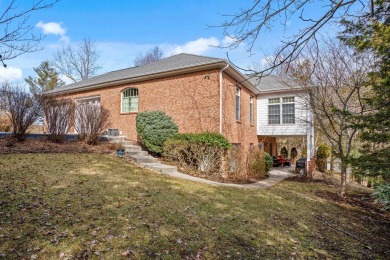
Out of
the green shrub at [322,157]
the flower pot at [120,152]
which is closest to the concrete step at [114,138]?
the flower pot at [120,152]

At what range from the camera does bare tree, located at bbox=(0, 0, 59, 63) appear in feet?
9.70

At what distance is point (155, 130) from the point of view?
1147 centimetres

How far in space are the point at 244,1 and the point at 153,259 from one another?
154 inches

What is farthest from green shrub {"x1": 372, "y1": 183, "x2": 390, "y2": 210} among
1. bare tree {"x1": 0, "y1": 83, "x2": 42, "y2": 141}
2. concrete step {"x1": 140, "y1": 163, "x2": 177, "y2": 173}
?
bare tree {"x1": 0, "y1": 83, "x2": 42, "y2": 141}

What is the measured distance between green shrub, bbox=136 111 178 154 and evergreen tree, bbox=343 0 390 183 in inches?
289

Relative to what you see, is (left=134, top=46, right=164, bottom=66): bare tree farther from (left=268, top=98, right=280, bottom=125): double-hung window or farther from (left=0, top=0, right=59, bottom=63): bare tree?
(left=0, top=0, right=59, bottom=63): bare tree

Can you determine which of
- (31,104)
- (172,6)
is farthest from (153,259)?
(31,104)

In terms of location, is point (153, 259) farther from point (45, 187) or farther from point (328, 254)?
point (45, 187)

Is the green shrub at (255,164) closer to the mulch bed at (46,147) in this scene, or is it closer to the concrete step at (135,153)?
the concrete step at (135,153)

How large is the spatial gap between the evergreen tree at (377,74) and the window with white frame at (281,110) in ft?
26.6

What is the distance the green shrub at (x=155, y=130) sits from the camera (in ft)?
37.4

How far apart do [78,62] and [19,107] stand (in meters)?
27.8

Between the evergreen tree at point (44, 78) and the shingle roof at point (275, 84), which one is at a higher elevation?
the evergreen tree at point (44, 78)

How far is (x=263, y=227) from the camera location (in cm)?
500
